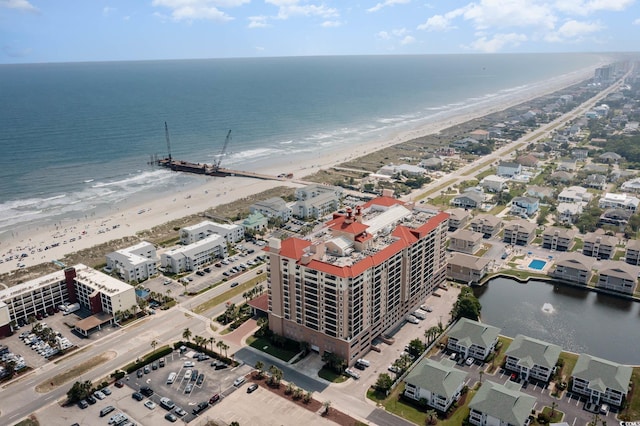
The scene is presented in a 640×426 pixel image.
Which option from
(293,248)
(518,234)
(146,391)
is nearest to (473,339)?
(293,248)

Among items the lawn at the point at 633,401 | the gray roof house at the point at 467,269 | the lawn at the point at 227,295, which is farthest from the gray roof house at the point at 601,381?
the lawn at the point at 227,295

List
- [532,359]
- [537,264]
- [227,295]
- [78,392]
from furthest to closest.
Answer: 1. [537,264]
2. [227,295]
3. [532,359]
4. [78,392]

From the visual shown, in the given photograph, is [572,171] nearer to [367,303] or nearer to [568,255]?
[568,255]

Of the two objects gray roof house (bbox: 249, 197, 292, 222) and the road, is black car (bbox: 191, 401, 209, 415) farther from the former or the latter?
gray roof house (bbox: 249, 197, 292, 222)

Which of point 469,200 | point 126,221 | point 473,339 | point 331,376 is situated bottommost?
point 331,376

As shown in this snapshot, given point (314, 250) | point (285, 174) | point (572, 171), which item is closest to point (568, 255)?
point (314, 250)

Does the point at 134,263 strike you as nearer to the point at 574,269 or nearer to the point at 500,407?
the point at 500,407

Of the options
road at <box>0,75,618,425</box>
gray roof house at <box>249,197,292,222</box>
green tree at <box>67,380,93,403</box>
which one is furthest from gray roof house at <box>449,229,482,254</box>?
green tree at <box>67,380,93,403</box>
